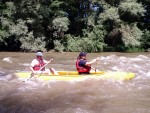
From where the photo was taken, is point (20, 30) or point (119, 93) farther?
point (20, 30)

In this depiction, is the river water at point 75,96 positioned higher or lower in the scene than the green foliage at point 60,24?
lower

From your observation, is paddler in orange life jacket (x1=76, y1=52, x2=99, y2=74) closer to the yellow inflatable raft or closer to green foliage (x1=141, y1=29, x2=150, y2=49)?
the yellow inflatable raft

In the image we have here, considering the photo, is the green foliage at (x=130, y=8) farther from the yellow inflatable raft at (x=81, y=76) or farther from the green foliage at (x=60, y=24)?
the yellow inflatable raft at (x=81, y=76)

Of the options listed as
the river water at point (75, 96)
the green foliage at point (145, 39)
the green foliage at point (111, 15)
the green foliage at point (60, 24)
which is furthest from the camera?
the green foliage at point (145, 39)

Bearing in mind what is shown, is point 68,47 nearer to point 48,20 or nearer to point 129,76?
point 48,20

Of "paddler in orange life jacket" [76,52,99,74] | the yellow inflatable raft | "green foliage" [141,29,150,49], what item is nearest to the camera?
the yellow inflatable raft

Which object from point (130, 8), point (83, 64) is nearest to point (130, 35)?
point (130, 8)

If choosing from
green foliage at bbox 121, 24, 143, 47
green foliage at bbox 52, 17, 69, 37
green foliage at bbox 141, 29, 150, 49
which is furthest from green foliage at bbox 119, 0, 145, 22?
green foliage at bbox 52, 17, 69, 37

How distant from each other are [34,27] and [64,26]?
2308 millimetres

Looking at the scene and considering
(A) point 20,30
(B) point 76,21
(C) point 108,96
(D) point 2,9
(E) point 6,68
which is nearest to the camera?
(C) point 108,96

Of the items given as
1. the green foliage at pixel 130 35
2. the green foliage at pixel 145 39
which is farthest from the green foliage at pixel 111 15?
the green foliage at pixel 145 39

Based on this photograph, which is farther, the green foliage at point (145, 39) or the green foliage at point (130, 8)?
the green foliage at point (145, 39)

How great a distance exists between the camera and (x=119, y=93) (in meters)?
8.41

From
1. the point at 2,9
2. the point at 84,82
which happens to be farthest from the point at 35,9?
the point at 84,82
